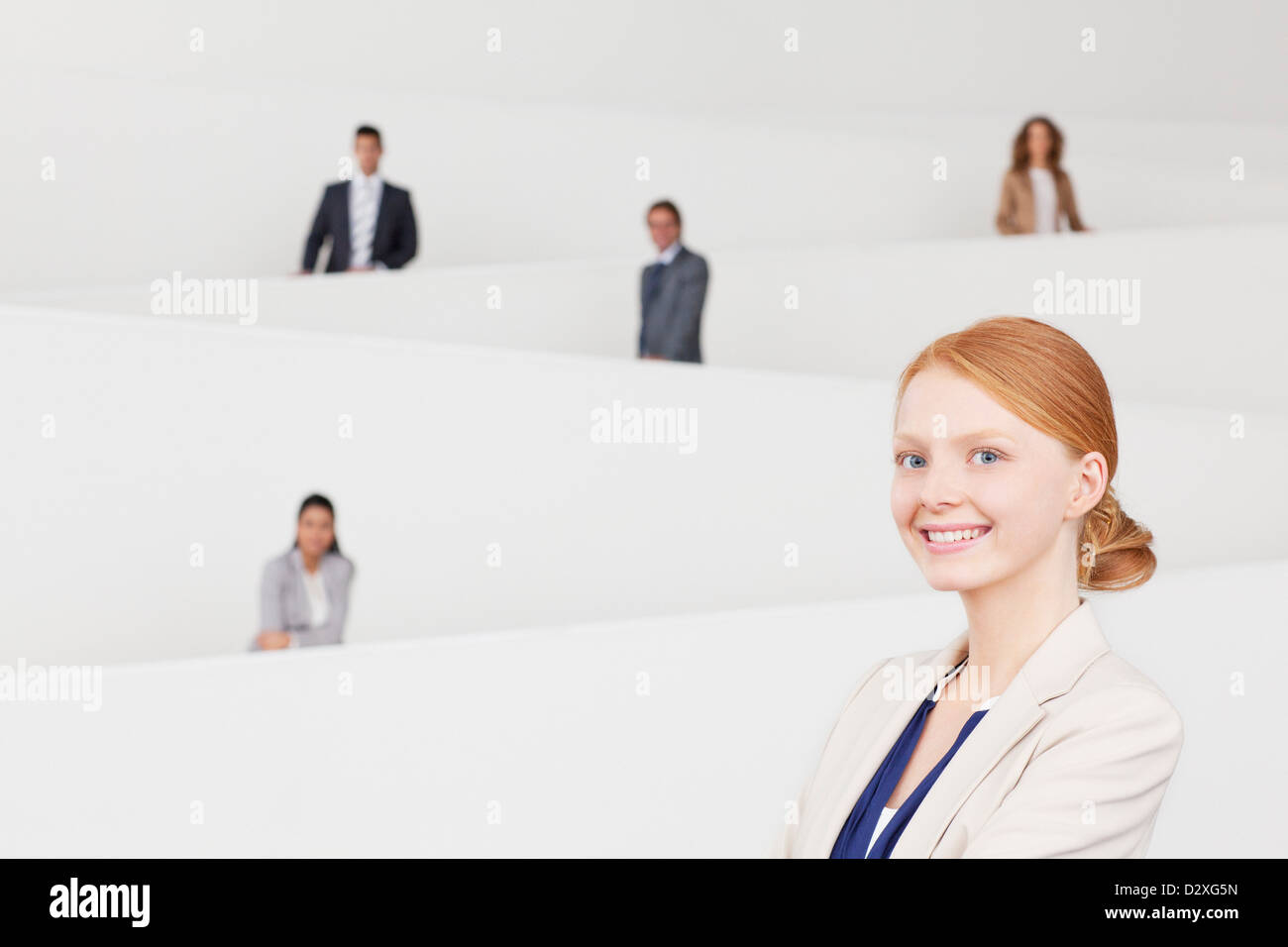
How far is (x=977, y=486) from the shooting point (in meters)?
1.28

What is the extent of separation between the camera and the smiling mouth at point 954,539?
1305 mm

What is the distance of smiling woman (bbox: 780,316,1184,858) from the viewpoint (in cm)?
118

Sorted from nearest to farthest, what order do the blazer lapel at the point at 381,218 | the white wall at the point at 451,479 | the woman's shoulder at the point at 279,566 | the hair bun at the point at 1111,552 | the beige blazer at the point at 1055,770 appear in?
the beige blazer at the point at 1055,770 < the hair bun at the point at 1111,552 < the woman's shoulder at the point at 279,566 < the white wall at the point at 451,479 < the blazer lapel at the point at 381,218

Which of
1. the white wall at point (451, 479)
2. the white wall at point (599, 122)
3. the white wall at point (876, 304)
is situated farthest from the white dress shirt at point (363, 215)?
the white wall at point (451, 479)

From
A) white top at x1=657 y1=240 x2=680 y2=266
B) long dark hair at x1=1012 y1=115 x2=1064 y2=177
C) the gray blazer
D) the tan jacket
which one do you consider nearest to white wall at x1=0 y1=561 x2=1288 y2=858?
the gray blazer

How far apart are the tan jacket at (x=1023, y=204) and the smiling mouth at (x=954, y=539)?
19.0 feet

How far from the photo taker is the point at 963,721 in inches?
55.2

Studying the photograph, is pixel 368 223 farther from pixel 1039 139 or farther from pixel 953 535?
pixel 953 535

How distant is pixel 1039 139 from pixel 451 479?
3309 millimetres

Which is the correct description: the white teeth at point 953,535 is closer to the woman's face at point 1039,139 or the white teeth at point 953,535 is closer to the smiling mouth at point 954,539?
the smiling mouth at point 954,539

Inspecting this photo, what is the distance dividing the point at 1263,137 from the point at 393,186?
480 centimetres

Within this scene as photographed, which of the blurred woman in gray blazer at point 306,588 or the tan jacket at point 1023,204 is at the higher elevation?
the tan jacket at point 1023,204

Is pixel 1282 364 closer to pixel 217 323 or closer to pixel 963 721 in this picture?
pixel 217 323

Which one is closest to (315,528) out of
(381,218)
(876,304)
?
(381,218)
